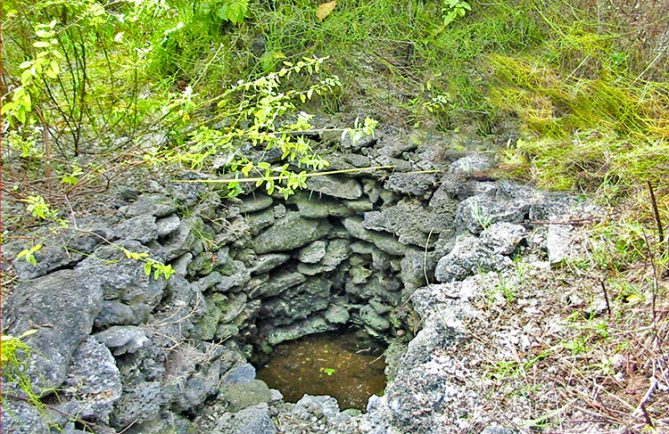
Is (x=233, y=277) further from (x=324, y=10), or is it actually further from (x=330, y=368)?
(x=324, y=10)

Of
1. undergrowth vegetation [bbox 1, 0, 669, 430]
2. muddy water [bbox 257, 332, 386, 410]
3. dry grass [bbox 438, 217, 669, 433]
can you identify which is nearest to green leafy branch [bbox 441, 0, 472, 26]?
undergrowth vegetation [bbox 1, 0, 669, 430]

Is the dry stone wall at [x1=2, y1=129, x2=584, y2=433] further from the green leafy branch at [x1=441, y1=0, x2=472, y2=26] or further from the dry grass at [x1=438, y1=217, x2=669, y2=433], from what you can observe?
the green leafy branch at [x1=441, y1=0, x2=472, y2=26]

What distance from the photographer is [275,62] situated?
134 inches

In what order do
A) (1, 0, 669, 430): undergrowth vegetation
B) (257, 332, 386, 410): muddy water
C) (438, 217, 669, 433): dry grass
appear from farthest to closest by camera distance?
(257, 332, 386, 410): muddy water, (1, 0, 669, 430): undergrowth vegetation, (438, 217, 669, 433): dry grass

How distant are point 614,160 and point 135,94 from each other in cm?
198

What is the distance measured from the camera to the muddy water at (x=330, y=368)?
330 centimetres

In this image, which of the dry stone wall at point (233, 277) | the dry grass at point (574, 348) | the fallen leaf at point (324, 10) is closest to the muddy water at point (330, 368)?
the dry stone wall at point (233, 277)

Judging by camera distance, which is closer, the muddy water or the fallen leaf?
the muddy water

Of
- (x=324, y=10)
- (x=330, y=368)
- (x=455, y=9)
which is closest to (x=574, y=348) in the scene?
(x=330, y=368)

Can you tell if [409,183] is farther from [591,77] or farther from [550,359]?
[550,359]

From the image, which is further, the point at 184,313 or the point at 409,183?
the point at 409,183

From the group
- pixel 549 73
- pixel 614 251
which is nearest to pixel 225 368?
pixel 614 251

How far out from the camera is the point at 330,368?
3.46m

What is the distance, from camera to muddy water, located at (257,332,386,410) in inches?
130
